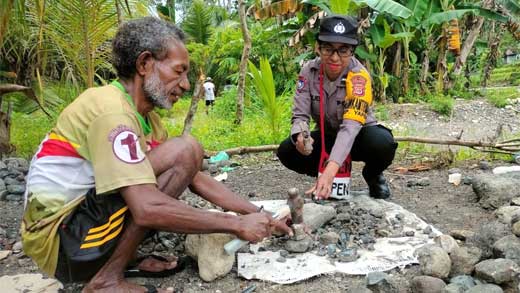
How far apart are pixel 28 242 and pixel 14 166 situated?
2.88 m

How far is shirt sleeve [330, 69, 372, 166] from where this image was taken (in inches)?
109

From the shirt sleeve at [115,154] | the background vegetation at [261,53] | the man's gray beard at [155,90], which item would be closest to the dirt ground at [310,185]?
the shirt sleeve at [115,154]

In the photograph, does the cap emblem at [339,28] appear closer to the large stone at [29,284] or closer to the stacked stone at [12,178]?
the large stone at [29,284]

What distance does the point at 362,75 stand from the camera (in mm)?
2896

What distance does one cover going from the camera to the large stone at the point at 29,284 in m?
2.21

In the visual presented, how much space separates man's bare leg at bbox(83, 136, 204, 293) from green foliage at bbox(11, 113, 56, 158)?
367cm

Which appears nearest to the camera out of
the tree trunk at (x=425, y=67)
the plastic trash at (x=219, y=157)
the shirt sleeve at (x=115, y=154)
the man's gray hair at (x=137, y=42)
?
the shirt sleeve at (x=115, y=154)

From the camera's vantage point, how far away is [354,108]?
2840 mm

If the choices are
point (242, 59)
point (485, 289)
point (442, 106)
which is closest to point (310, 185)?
point (485, 289)

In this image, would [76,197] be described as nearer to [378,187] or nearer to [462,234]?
[462,234]

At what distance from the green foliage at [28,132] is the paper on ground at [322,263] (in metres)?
3.70

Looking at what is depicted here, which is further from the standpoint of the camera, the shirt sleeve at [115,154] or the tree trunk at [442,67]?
the tree trunk at [442,67]

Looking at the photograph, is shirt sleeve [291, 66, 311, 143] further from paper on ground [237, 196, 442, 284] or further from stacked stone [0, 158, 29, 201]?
stacked stone [0, 158, 29, 201]

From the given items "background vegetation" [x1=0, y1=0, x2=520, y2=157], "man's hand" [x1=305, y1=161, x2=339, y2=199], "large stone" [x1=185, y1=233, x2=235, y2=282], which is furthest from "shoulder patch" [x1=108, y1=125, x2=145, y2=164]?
"background vegetation" [x1=0, y1=0, x2=520, y2=157]
